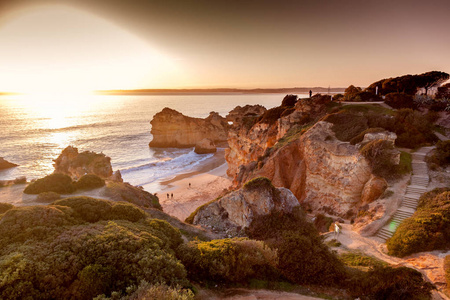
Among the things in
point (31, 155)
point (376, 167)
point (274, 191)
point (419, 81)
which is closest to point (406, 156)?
point (376, 167)

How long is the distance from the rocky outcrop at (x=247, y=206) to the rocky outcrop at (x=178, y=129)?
45488 millimetres

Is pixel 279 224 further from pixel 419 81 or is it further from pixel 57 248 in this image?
pixel 419 81

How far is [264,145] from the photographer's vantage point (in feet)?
109

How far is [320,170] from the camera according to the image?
21578 mm

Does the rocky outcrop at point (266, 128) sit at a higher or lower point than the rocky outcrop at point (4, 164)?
higher

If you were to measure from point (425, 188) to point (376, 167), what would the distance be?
3204 millimetres

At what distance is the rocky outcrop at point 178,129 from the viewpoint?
188 ft

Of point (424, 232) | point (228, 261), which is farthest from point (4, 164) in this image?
point (424, 232)

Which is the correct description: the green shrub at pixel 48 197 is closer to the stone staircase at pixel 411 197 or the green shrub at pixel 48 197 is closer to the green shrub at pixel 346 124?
the stone staircase at pixel 411 197

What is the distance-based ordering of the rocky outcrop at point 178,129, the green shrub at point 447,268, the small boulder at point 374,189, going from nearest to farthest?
the green shrub at point 447,268 < the small boulder at point 374,189 < the rocky outcrop at point 178,129

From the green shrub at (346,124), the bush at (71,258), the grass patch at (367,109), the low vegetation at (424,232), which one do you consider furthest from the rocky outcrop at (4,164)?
the grass patch at (367,109)

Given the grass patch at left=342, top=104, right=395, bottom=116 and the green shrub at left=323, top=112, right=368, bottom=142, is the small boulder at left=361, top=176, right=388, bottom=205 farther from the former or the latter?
the grass patch at left=342, top=104, right=395, bottom=116

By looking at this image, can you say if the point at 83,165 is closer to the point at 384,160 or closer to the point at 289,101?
the point at 384,160

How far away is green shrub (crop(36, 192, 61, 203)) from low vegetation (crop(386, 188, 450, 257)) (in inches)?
780
